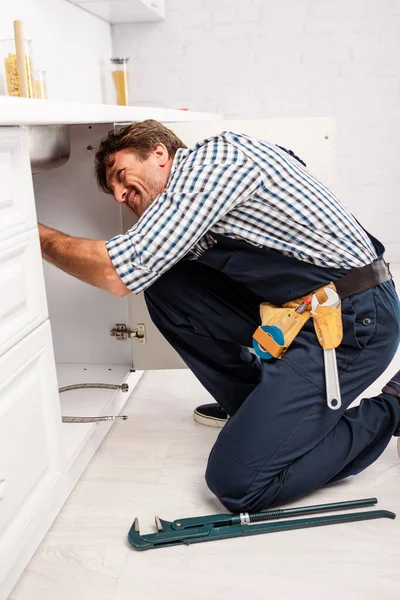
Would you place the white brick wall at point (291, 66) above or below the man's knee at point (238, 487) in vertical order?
above

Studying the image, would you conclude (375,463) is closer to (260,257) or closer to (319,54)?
(260,257)

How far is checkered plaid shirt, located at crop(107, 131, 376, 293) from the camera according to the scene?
129 centimetres

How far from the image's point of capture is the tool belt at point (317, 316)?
1.37 m

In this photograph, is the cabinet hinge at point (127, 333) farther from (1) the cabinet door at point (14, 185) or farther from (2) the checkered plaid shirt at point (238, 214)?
(1) the cabinet door at point (14, 185)

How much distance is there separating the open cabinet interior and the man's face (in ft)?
1.26

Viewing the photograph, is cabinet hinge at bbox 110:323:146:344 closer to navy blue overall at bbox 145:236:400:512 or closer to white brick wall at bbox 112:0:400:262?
navy blue overall at bbox 145:236:400:512

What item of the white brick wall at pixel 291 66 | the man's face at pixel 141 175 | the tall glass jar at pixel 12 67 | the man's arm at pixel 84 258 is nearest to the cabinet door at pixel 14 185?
the man's arm at pixel 84 258

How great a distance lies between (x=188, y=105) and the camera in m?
3.50

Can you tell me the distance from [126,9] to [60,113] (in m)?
2.00

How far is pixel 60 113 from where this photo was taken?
4.20 feet

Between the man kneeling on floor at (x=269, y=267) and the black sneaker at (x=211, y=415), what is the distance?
0.32 m

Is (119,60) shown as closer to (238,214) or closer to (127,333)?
(127,333)

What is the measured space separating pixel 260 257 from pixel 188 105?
230 cm

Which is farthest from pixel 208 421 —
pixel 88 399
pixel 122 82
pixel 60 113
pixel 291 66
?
pixel 291 66
